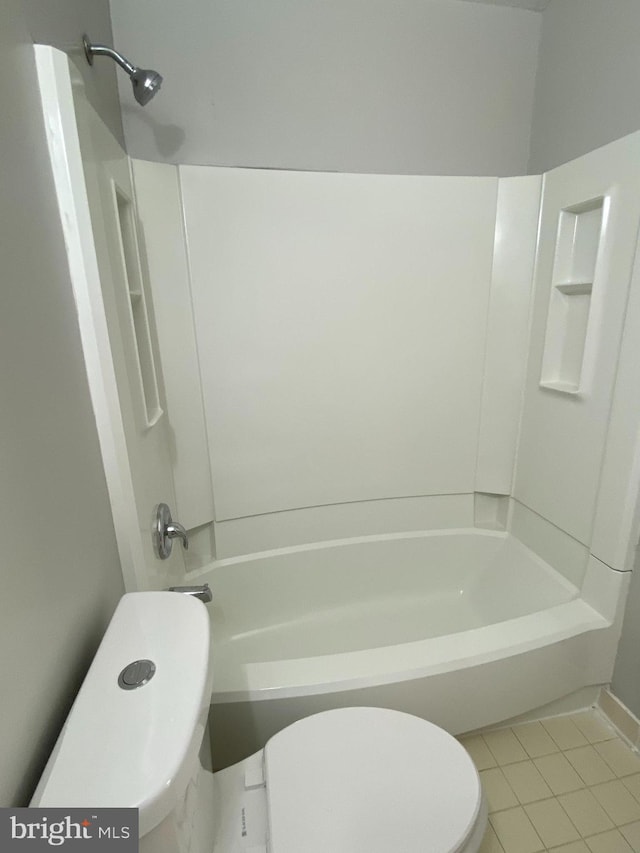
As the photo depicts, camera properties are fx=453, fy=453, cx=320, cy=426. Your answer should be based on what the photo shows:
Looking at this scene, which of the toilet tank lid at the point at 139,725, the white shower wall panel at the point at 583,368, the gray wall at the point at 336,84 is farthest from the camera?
the gray wall at the point at 336,84

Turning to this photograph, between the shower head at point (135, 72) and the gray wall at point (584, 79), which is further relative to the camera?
the gray wall at point (584, 79)

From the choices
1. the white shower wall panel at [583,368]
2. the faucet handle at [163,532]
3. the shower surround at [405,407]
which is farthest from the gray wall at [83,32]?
the white shower wall panel at [583,368]

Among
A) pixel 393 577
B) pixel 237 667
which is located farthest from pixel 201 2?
pixel 393 577

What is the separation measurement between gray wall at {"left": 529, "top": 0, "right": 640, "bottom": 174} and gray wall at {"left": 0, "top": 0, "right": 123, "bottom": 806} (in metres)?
1.48

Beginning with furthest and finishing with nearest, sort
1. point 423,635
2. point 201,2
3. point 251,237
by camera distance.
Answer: point 423,635 → point 251,237 → point 201,2

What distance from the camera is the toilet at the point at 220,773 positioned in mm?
562

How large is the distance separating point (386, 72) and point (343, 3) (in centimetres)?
24

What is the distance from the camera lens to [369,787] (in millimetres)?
845

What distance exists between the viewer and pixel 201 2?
1391 mm

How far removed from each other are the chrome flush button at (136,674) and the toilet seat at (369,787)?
1.27 ft

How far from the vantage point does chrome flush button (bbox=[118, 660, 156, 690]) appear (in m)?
0.67

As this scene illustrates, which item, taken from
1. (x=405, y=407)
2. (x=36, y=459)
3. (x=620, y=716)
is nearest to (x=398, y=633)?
(x=620, y=716)

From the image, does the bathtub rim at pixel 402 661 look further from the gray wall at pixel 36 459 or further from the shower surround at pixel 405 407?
the gray wall at pixel 36 459

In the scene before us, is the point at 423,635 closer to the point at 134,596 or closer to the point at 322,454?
the point at 322,454
